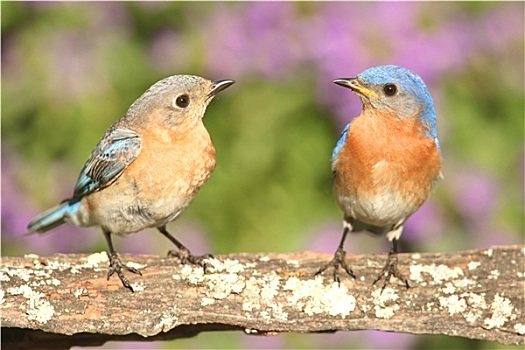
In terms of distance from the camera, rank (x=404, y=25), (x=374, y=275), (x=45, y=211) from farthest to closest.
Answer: (x=404, y=25) < (x=45, y=211) < (x=374, y=275)

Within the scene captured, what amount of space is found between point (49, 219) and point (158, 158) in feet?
2.99

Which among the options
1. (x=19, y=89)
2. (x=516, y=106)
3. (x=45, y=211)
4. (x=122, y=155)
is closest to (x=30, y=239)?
(x=45, y=211)

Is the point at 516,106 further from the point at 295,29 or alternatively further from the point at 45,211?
the point at 45,211

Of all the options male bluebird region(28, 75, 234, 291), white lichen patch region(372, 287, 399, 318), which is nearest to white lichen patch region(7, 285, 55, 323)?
male bluebird region(28, 75, 234, 291)

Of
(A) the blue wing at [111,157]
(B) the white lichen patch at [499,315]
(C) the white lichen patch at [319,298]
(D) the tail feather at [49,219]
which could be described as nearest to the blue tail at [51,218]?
(D) the tail feather at [49,219]

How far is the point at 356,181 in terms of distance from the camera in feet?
14.4

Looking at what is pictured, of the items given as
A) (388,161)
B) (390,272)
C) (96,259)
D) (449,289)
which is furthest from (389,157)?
(96,259)

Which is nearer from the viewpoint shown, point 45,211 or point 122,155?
point 122,155

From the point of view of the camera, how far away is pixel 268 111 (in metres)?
5.43

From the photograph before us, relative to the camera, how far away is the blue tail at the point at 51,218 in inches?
187

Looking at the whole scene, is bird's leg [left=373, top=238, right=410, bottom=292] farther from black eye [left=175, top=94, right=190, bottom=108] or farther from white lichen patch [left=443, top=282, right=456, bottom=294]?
black eye [left=175, top=94, right=190, bottom=108]

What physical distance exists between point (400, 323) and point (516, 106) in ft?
6.93

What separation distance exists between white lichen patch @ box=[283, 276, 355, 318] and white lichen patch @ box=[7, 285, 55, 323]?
3.28 feet

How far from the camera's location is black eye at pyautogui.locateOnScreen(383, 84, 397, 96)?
171 inches
